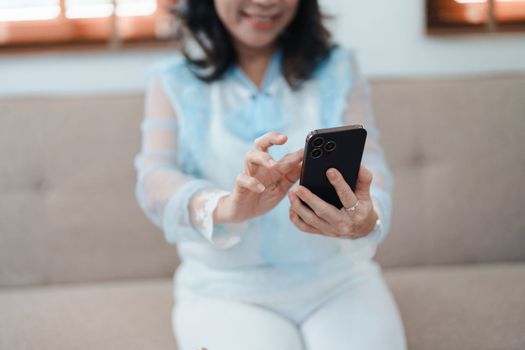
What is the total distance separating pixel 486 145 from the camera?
126cm

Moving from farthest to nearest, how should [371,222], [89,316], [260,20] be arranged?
[89,316]
[260,20]
[371,222]

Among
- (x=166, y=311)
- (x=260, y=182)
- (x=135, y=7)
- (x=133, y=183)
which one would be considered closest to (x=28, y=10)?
(x=135, y=7)

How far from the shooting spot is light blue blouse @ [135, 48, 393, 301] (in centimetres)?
90

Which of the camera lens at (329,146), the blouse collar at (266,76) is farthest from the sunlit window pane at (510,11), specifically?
the camera lens at (329,146)

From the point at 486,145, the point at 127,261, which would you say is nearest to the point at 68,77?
the point at 127,261

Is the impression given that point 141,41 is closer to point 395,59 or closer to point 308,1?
point 308,1

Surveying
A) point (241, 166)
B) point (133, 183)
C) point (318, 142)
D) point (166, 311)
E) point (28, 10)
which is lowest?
point (166, 311)

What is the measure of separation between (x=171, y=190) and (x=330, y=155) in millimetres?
358

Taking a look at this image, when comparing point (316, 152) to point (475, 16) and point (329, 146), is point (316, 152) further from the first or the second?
point (475, 16)

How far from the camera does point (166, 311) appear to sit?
3.54ft

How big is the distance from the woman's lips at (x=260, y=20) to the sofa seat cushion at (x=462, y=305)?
26.0 inches

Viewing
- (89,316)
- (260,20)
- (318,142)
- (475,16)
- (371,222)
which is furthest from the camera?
(475,16)

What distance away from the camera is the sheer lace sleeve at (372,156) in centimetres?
88

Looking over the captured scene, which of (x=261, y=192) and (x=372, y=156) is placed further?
(x=372, y=156)
